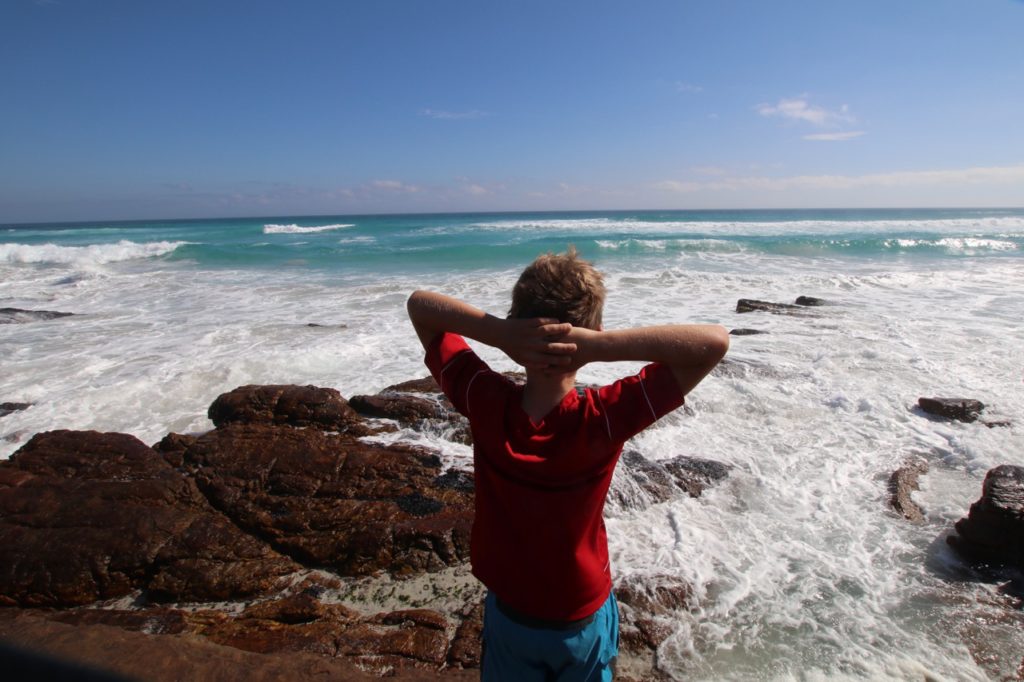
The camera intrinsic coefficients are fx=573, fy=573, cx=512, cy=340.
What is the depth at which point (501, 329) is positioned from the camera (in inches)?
57.6

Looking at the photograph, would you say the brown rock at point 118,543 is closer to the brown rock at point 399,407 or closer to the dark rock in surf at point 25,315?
the brown rock at point 399,407

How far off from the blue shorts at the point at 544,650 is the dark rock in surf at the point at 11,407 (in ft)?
25.7

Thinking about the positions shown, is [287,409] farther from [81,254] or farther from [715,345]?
[81,254]

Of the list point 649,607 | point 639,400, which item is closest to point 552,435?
point 639,400

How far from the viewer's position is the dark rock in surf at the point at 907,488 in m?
4.42

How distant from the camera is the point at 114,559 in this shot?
365 centimetres

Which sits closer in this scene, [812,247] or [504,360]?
[504,360]

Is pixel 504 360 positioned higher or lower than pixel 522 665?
lower

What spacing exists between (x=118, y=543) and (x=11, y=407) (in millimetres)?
4746

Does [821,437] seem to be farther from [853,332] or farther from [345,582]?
[853,332]

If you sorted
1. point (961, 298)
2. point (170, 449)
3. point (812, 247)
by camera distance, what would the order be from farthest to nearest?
point (812, 247)
point (961, 298)
point (170, 449)

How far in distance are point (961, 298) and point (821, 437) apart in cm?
1195

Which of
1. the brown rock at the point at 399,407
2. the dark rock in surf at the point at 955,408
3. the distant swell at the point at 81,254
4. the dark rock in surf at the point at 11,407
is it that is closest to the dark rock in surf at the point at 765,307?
the dark rock in surf at the point at 955,408

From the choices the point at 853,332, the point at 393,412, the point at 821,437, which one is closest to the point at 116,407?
the point at 393,412
